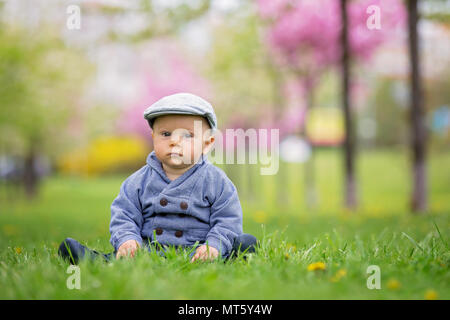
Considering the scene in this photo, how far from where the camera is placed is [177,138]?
336 cm

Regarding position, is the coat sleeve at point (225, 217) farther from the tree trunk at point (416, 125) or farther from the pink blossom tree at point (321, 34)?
the pink blossom tree at point (321, 34)

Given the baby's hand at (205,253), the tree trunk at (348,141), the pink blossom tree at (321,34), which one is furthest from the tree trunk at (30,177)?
the baby's hand at (205,253)

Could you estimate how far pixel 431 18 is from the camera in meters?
10.5

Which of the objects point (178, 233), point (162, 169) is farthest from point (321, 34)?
point (178, 233)

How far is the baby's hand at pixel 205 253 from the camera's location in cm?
314

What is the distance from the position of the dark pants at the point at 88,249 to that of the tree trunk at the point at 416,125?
6.96m

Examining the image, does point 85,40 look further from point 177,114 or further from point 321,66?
point 177,114

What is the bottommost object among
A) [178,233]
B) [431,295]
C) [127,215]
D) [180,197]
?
[431,295]

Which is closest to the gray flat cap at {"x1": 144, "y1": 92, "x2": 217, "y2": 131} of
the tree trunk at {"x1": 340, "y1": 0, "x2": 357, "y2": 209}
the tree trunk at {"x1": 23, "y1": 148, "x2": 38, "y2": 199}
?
the tree trunk at {"x1": 340, "y1": 0, "x2": 357, "y2": 209}

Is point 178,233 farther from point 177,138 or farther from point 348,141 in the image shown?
point 348,141

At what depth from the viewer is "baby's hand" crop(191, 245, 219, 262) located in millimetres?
3145

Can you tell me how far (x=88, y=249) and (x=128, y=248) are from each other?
10.7 inches
